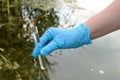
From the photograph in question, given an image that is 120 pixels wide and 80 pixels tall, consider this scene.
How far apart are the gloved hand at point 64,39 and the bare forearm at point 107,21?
2.3 inches

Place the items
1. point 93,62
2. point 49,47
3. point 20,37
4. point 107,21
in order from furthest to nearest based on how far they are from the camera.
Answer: point 20,37, point 93,62, point 49,47, point 107,21

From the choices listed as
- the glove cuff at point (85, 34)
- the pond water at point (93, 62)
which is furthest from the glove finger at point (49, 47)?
the pond water at point (93, 62)

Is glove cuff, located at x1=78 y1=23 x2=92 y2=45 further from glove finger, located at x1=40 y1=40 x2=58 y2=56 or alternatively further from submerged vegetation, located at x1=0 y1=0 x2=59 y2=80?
submerged vegetation, located at x1=0 y1=0 x2=59 y2=80

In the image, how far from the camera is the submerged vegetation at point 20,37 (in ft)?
8.38

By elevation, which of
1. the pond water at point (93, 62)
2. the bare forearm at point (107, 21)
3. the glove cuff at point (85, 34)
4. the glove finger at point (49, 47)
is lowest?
the pond water at point (93, 62)

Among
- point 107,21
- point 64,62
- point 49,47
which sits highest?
point 107,21

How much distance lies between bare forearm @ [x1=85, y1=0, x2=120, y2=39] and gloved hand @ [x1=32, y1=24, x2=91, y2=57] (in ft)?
0.19

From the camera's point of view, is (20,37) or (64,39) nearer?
(64,39)

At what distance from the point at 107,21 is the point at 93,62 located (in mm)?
963

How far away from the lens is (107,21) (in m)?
1.70

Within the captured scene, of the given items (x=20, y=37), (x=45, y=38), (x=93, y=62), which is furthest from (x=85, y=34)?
(x=20, y=37)

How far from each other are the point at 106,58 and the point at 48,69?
48cm

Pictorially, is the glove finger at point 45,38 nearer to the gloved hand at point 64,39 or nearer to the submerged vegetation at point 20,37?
the gloved hand at point 64,39

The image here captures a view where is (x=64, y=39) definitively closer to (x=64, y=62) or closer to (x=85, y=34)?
(x=85, y=34)
